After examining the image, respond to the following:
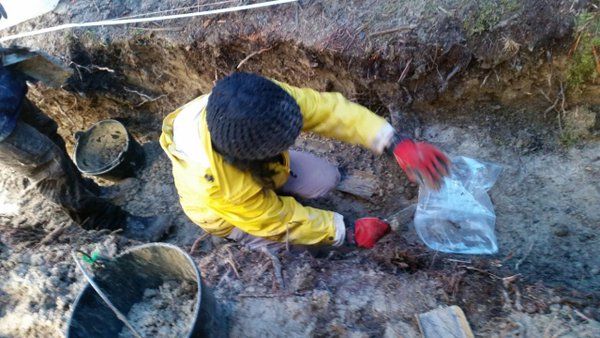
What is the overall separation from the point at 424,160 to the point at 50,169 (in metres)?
2.56

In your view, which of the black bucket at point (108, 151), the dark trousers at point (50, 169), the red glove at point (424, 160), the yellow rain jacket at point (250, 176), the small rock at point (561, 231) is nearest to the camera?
the yellow rain jacket at point (250, 176)

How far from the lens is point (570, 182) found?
8.42 ft

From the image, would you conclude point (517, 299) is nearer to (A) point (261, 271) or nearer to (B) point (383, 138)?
(B) point (383, 138)

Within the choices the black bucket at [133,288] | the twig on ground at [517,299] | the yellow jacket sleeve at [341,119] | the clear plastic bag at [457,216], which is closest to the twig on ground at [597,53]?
the clear plastic bag at [457,216]

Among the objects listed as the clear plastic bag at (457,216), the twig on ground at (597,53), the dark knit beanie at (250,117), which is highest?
the dark knit beanie at (250,117)

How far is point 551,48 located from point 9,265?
3.36 metres

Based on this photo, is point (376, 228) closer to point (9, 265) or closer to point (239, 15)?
point (239, 15)

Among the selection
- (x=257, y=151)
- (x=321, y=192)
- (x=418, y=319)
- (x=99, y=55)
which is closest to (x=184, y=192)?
(x=257, y=151)

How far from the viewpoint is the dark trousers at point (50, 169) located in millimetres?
2943

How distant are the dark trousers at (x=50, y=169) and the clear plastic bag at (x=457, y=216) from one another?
235 cm

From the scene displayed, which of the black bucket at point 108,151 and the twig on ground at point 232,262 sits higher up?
the black bucket at point 108,151

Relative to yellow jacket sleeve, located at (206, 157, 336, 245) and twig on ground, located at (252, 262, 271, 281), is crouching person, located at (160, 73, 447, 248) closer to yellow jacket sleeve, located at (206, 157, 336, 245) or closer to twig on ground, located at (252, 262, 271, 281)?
yellow jacket sleeve, located at (206, 157, 336, 245)

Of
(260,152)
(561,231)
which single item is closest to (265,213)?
(260,152)

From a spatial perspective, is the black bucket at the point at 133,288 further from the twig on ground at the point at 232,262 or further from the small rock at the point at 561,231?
the small rock at the point at 561,231
